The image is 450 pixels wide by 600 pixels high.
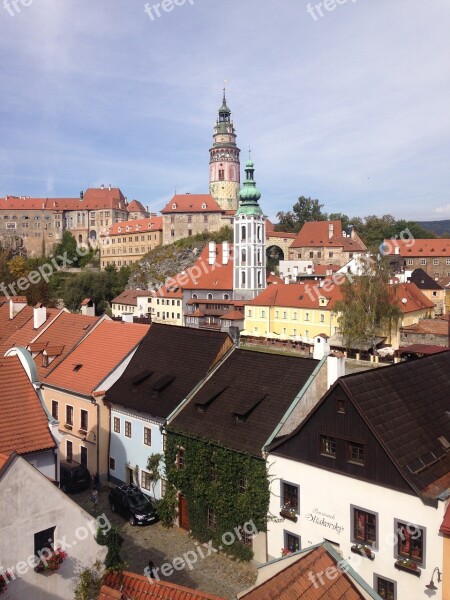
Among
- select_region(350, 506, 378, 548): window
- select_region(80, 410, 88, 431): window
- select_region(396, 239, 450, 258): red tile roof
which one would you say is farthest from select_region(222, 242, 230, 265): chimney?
select_region(350, 506, 378, 548): window

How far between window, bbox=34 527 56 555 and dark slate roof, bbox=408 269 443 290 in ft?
227

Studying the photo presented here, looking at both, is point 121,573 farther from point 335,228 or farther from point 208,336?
point 335,228

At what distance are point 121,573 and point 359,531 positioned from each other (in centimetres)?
694

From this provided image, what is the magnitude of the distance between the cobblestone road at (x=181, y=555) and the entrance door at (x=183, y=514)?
0.23 m

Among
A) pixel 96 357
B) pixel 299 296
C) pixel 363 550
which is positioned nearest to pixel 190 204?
pixel 299 296

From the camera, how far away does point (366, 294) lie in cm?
4884

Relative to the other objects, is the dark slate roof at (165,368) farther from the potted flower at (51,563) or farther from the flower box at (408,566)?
the flower box at (408,566)

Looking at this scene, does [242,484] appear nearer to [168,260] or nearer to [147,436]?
[147,436]

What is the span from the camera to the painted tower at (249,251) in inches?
2928

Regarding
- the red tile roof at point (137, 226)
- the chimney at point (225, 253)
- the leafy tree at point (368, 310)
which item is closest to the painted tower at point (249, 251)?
the chimney at point (225, 253)

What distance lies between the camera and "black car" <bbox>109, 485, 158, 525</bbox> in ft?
64.5

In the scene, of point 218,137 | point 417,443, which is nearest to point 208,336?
point 417,443

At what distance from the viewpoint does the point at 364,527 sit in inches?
572

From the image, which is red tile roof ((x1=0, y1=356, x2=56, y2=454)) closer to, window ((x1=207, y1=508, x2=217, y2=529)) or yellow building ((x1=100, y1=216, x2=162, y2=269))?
window ((x1=207, y1=508, x2=217, y2=529))
